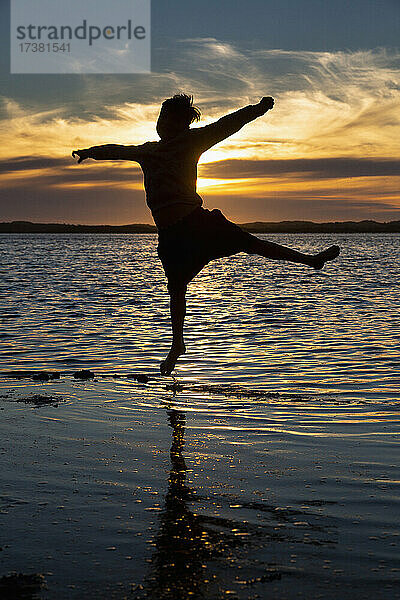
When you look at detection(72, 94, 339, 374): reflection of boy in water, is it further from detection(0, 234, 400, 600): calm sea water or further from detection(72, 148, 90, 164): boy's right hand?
detection(0, 234, 400, 600): calm sea water

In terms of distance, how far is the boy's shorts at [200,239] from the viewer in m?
7.38

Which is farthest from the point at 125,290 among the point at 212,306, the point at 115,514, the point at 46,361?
the point at 115,514

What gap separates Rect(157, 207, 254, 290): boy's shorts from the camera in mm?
7379

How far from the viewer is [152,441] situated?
7.79m

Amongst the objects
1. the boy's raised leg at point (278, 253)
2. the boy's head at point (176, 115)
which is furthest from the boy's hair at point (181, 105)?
the boy's raised leg at point (278, 253)

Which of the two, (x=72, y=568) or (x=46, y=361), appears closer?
(x=72, y=568)

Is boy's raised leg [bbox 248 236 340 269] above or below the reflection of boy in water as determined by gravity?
below

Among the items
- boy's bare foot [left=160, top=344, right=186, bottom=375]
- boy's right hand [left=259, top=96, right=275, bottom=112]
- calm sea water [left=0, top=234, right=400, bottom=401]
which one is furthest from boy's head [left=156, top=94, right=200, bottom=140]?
calm sea water [left=0, top=234, right=400, bottom=401]

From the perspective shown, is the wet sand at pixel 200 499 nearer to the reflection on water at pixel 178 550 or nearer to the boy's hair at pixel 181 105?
the reflection on water at pixel 178 550

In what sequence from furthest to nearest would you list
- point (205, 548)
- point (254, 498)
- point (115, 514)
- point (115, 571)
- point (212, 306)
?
point (212, 306)
point (254, 498)
point (115, 514)
point (205, 548)
point (115, 571)

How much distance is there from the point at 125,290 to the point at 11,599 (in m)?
30.8

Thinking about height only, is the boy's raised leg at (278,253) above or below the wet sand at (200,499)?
above

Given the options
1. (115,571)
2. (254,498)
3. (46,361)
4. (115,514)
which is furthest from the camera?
(46,361)

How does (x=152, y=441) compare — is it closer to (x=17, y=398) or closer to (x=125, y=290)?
(x=17, y=398)
